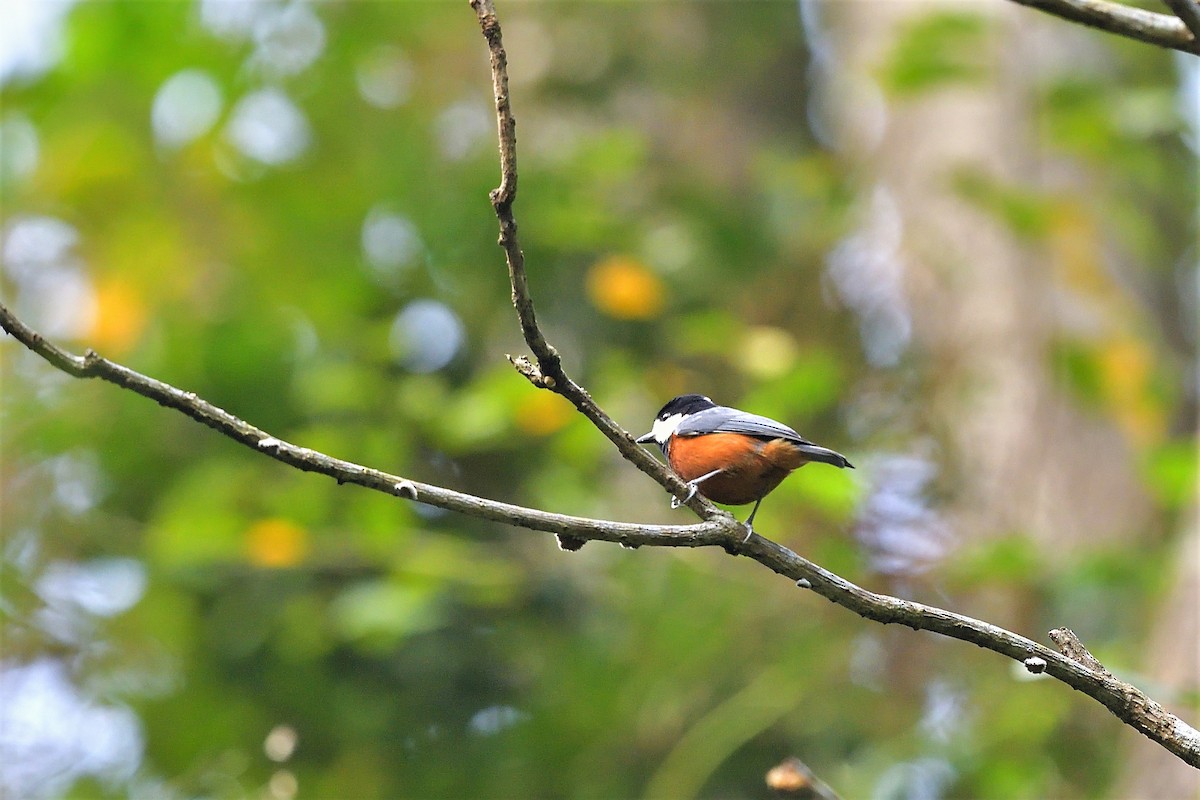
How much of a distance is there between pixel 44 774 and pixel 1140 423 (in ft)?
18.0

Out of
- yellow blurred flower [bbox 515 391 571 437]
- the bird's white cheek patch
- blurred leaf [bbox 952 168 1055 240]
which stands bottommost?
the bird's white cheek patch

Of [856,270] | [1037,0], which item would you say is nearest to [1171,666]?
[856,270]

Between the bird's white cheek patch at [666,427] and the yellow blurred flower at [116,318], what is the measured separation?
152 inches

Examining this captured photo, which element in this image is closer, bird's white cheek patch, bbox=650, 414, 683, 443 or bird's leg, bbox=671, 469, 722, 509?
bird's leg, bbox=671, 469, 722, 509

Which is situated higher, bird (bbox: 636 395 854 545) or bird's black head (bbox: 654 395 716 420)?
bird's black head (bbox: 654 395 716 420)

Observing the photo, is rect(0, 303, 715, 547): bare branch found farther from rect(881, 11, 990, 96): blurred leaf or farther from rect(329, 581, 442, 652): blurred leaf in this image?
rect(881, 11, 990, 96): blurred leaf

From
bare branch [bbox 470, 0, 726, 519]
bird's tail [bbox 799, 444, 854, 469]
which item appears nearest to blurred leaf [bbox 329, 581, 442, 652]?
bird's tail [bbox 799, 444, 854, 469]

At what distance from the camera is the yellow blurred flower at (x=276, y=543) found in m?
4.79

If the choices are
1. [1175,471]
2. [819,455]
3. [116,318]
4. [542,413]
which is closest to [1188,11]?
[819,455]

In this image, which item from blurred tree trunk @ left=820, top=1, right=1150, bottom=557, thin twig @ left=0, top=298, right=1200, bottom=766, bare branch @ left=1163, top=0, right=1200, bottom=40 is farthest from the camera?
blurred tree trunk @ left=820, top=1, right=1150, bottom=557

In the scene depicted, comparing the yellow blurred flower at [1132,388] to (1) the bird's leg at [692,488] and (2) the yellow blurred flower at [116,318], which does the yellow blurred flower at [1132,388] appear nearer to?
(1) the bird's leg at [692,488]

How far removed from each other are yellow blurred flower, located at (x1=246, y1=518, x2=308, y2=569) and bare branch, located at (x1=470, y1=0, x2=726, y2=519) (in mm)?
3158

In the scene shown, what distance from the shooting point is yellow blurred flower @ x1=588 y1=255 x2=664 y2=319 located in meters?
5.37

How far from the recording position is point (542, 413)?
4.85 metres
